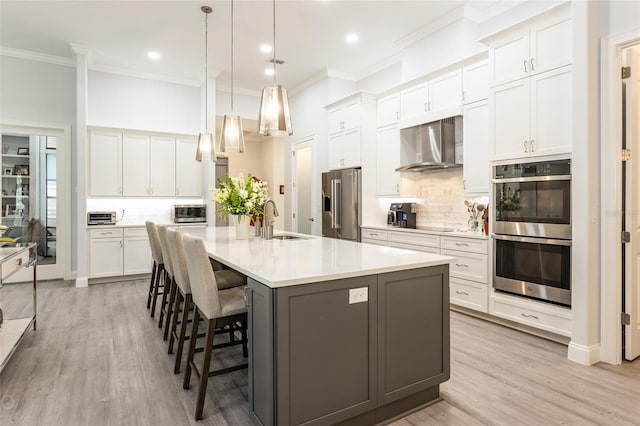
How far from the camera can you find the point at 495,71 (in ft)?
11.8

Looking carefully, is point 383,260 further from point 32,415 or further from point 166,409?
point 32,415

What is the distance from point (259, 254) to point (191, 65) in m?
4.71

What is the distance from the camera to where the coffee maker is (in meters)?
4.99

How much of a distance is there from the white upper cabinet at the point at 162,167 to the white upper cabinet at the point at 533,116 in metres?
5.01

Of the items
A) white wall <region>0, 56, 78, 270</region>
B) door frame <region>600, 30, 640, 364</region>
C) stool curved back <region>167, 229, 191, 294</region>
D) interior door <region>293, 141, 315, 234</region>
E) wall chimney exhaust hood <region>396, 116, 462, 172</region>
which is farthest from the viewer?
interior door <region>293, 141, 315, 234</region>

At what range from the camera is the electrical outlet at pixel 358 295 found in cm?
193

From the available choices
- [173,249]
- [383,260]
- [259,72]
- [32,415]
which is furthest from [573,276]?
[259,72]

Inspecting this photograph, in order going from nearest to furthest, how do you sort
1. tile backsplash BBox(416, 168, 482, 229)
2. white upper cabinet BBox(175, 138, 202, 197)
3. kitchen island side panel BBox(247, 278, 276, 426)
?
1. kitchen island side panel BBox(247, 278, 276, 426)
2. tile backsplash BBox(416, 168, 482, 229)
3. white upper cabinet BBox(175, 138, 202, 197)

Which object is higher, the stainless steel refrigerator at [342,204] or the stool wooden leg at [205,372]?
the stainless steel refrigerator at [342,204]

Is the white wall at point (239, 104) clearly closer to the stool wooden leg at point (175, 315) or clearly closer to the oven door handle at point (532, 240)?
the stool wooden leg at point (175, 315)

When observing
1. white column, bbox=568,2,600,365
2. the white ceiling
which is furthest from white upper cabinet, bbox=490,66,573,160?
the white ceiling

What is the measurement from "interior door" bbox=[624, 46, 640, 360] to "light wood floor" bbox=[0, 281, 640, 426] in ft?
0.93

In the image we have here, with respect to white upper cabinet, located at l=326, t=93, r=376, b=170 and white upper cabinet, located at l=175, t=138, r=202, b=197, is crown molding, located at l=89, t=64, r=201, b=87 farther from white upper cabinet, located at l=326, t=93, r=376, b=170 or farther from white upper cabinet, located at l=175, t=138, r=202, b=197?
white upper cabinet, located at l=326, t=93, r=376, b=170

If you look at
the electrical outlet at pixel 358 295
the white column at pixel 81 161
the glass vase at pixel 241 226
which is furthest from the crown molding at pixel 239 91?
the electrical outlet at pixel 358 295
